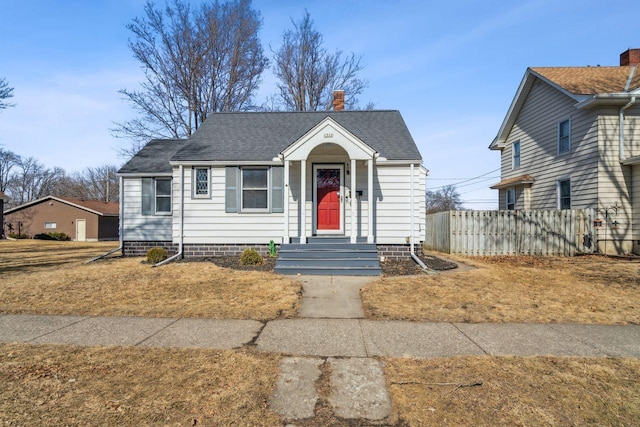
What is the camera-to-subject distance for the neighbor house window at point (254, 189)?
11375 millimetres

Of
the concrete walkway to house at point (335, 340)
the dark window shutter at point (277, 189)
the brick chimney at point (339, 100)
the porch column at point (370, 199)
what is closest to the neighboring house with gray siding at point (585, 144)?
the porch column at point (370, 199)

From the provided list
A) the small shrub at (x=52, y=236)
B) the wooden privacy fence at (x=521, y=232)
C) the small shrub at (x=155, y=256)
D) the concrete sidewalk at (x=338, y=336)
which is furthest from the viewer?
the small shrub at (x=52, y=236)

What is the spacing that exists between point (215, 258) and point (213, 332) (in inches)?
260

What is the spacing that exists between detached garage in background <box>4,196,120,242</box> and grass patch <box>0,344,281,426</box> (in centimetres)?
3752

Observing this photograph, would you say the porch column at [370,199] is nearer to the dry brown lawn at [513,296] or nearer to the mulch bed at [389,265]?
the mulch bed at [389,265]

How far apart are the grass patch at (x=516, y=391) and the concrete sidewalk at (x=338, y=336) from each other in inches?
11.5

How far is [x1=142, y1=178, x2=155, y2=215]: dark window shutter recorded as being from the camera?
13172 millimetres

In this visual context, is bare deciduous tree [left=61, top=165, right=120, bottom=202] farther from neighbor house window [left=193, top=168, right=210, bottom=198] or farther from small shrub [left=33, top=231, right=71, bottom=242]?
neighbor house window [left=193, top=168, right=210, bottom=198]

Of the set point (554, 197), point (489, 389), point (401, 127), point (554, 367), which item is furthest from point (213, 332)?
point (554, 197)

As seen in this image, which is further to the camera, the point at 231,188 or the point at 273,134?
the point at 273,134

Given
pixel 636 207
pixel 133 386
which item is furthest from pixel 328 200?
pixel 636 207

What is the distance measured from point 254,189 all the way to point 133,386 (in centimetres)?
856

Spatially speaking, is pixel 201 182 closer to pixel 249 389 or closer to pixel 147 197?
pixel 147 197

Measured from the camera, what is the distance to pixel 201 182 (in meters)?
11.5
